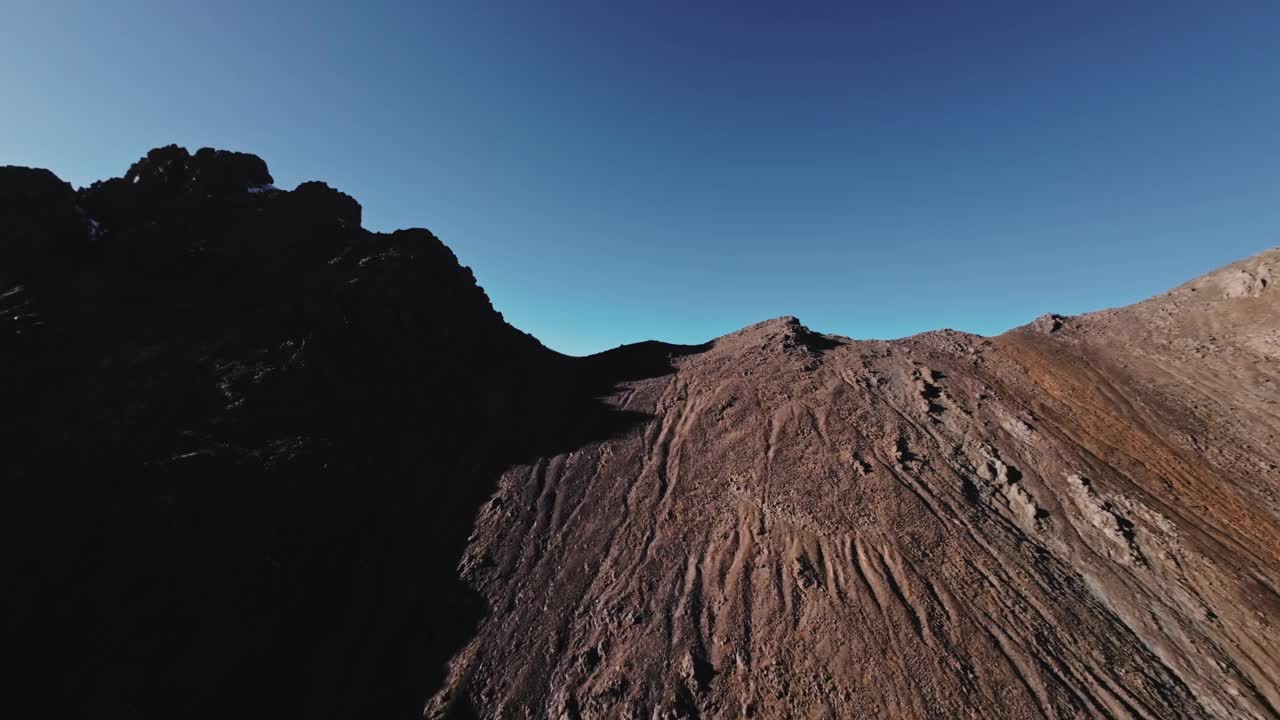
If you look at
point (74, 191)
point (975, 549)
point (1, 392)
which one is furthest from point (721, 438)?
point (74, 191)

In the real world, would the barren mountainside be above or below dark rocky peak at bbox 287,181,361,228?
below

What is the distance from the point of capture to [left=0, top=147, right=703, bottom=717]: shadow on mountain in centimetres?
1330

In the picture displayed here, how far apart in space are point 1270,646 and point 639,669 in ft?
46.5

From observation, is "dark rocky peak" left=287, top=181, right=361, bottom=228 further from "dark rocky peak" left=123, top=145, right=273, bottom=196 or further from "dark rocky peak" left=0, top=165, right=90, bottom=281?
"dark rocky peak" left=0, top=165, right=90, bottom=281

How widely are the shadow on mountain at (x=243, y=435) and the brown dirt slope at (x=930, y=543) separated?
3.23m

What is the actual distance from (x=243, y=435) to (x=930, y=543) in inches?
943

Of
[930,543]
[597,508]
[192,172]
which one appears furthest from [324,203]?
[930,543]

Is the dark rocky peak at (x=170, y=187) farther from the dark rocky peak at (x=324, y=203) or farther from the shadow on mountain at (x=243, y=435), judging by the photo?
the dark rocky peak at (x=324, y=203)

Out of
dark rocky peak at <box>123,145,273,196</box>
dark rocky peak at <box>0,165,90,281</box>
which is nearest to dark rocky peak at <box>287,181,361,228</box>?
dark rocky peak at <box>123,145,273,196</box>

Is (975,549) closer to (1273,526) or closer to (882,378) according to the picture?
(1273,526)

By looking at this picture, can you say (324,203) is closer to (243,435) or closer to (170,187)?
(170,187)

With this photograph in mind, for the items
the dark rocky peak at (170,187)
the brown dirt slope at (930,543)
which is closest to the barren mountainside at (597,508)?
the brown dirt slope at (930,543)

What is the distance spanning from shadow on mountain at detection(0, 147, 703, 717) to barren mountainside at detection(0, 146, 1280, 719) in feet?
0.36

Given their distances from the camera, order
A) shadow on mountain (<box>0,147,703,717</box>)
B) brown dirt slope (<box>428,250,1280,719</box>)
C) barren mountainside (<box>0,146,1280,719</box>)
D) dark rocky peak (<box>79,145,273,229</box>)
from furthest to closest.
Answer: dark rocky peak (<box>79,145,273,229</box>) → shadow on mountain (<box>0,147,703,717</box>) → barren mountainside (<box>0,146,1280,719</box>) → brown dirt slope (<box>428,250,1280,719</box>)
